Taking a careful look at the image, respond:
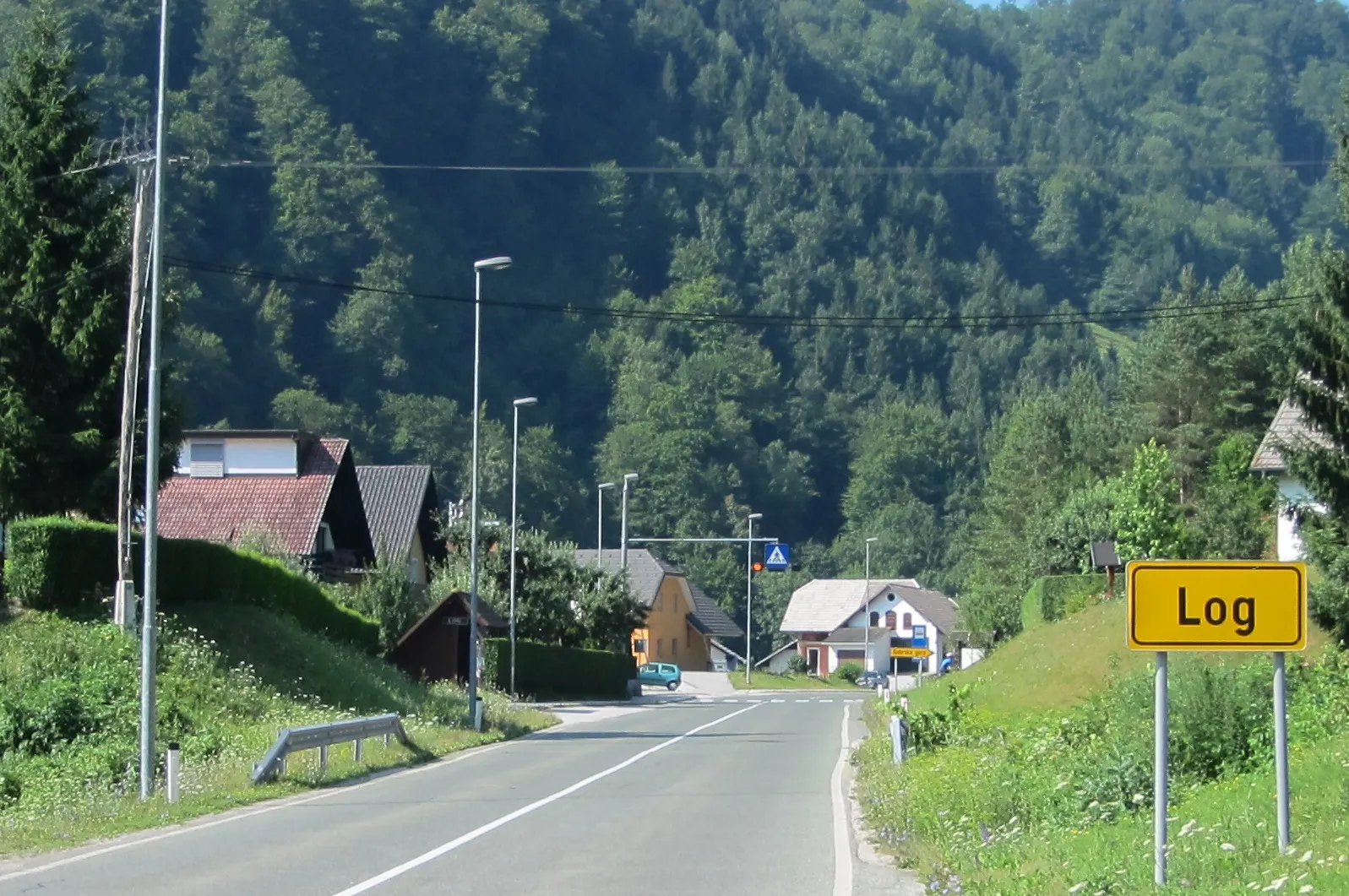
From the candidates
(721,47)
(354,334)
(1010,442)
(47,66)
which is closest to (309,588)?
(47,66)

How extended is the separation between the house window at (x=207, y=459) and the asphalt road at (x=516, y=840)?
110 feet

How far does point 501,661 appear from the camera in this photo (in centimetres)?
5359

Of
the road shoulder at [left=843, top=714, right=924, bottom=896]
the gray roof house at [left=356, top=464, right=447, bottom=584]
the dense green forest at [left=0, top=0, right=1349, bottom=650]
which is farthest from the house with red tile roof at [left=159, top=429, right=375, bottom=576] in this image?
the road shoulder at [left=843, top=714, right=924, bottom=896]

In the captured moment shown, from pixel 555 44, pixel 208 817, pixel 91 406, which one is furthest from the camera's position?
pixel 555 44

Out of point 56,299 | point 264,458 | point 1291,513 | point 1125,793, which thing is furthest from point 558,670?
point 1125,793

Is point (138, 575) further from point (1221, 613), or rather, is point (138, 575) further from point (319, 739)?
point (1221, 613)

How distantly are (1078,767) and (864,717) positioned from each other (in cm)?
2481

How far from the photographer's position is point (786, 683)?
312 ft

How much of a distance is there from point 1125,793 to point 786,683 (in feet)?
264

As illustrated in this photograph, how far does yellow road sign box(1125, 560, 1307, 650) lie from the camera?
10.1 m

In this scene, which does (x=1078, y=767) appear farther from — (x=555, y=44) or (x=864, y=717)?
(x=555, y=44)

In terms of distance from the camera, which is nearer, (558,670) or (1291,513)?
(1291,513)

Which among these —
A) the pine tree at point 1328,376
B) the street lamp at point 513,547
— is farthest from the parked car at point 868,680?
the pine tree at point 1328,376

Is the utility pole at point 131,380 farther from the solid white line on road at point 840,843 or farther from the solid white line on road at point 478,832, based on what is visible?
the solid white line on road at point 840,843
